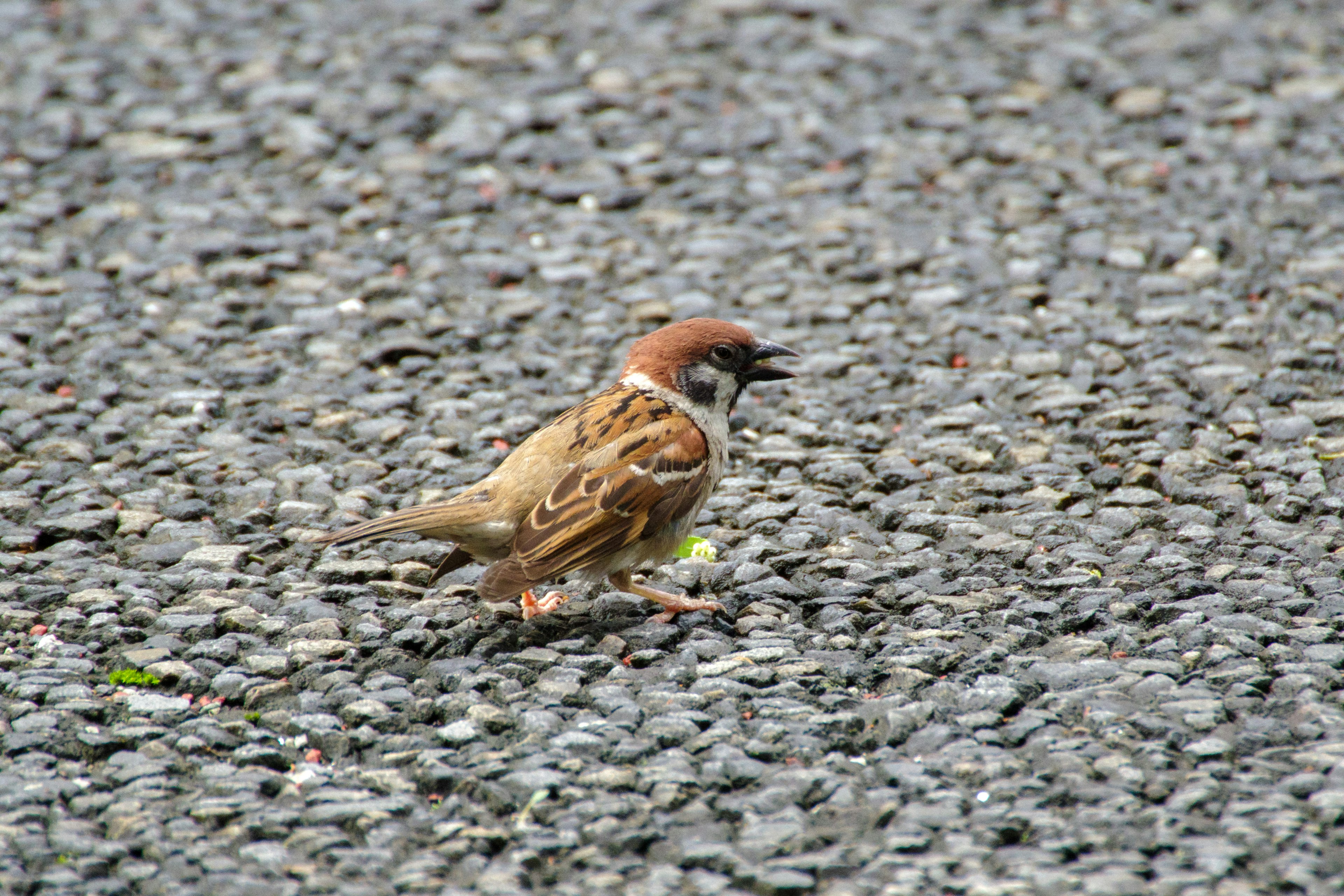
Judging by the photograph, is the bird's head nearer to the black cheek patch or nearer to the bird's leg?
the black cheek patch

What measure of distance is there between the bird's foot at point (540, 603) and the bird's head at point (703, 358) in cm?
93

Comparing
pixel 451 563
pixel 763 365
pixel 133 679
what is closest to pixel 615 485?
pixel 451 563

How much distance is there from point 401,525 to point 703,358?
57.8 inches

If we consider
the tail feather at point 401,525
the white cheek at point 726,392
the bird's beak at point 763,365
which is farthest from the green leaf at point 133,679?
the bird's beak at point 763,365

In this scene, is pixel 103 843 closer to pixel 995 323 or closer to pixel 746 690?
pixel 746 690

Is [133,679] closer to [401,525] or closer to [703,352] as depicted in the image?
[401,525]

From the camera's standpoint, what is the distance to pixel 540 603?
524 centimetres

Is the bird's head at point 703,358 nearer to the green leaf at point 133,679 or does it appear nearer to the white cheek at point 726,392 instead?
the white cheek at point 726,392

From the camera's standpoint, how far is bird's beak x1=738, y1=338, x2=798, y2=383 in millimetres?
5398

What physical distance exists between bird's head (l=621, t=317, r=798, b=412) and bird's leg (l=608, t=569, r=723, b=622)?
804mm

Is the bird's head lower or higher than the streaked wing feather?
higher

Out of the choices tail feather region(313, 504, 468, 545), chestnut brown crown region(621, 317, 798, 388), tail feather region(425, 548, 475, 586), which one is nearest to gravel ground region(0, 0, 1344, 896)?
tail feather region(425, 548, 475, 586)

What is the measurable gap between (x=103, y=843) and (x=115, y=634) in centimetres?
127

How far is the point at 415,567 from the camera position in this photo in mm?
5332
